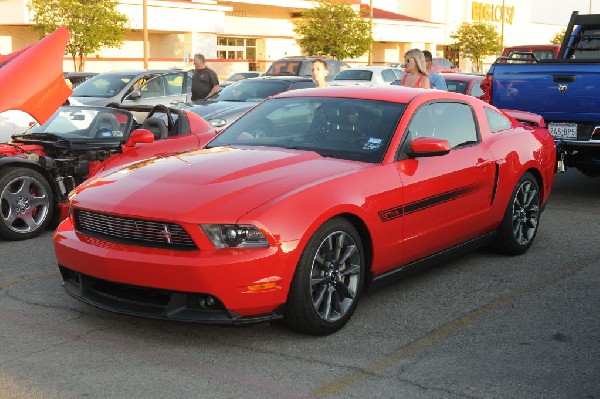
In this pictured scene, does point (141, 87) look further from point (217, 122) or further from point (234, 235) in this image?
point (234, 235)

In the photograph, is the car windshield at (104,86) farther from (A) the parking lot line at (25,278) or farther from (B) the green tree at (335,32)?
(B) the green tree at (335,32)

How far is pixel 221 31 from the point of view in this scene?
164 feet

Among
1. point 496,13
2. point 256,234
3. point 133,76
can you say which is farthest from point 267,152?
point 496,13

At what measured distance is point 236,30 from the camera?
5416 centimetres

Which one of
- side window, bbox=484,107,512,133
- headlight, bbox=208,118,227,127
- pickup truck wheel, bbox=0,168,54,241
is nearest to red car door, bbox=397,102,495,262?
side window, bbox=484,107,512,133

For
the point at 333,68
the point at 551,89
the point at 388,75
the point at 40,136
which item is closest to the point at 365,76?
the point at 388,75

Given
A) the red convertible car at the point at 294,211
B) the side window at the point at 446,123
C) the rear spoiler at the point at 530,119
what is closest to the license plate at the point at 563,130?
the rear spoiler at the point at 530,119

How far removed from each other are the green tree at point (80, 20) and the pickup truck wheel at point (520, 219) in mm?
32564

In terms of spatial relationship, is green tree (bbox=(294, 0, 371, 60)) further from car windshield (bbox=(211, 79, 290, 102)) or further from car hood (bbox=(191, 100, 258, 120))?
car hood (bbox=(191, 100, 258, 120))

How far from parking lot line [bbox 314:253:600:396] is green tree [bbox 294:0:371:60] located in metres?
43.6

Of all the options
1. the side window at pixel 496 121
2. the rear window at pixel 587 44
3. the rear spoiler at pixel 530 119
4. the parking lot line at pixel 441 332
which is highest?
the rear window at pixel 587 44

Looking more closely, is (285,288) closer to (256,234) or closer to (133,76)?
(256,234)

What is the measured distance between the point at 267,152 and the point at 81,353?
1888mm

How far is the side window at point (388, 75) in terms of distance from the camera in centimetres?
2728
